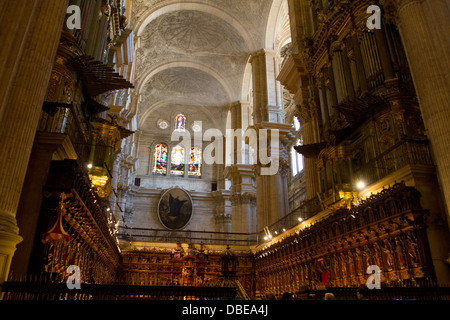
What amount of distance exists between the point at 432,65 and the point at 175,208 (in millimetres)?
25059

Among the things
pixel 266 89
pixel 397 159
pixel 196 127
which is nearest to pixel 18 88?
pixel 397 159

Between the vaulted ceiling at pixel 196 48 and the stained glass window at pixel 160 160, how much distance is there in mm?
2529

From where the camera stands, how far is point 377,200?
8.05 metres

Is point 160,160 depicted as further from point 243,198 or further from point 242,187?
point 243,198

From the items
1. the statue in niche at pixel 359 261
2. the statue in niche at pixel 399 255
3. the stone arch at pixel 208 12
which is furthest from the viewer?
Answer: the stone arch at pixel 208 12

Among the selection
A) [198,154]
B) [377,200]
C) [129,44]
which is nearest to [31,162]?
[377,200]

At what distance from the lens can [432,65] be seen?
23.4ft

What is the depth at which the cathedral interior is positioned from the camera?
561cm

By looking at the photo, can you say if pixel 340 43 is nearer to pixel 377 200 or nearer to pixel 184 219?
pixel 377 200

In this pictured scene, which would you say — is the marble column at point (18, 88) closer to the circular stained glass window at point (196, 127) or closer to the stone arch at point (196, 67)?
the stone arch at point (196, 67)

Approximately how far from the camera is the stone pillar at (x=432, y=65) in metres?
6.55

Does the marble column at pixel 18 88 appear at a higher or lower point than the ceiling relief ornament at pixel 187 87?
lower

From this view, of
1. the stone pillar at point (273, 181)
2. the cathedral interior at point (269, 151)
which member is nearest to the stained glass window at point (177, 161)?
the cathedral interior at point (269, 151)
